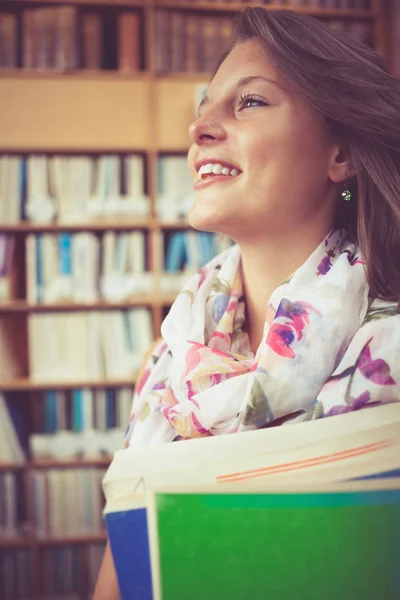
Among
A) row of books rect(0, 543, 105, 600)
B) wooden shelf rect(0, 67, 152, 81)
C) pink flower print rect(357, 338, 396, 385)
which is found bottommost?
row of books rect(0, 543, 105, 600)

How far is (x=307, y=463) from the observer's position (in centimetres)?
55

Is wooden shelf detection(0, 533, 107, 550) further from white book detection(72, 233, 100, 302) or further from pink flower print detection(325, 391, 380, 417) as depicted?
pink flower print detection(325, 391, 380, 417)

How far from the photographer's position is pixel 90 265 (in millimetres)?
2277

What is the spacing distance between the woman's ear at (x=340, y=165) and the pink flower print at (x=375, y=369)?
0.32 meters

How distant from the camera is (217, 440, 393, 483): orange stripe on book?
535mm

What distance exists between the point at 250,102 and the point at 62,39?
1.82 m

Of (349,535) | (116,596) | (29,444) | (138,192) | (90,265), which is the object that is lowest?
(116,596)

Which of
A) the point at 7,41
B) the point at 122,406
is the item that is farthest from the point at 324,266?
the point at 7,41

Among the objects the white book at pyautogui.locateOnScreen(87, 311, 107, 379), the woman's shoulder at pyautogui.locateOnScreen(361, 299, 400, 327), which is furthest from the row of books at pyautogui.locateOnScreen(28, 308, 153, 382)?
the woman's shoulder at pyautogui.locateOnScreen(361, 299, 400, 327)

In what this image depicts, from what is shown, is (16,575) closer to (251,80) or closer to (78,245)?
(78,245)

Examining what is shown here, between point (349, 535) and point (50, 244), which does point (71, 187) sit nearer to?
point (50, 244)

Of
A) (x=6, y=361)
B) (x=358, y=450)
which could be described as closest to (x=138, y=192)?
(x=6, y=361)

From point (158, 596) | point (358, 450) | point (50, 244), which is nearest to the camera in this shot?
point (158, 596)

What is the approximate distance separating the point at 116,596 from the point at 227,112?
81 centimetres
